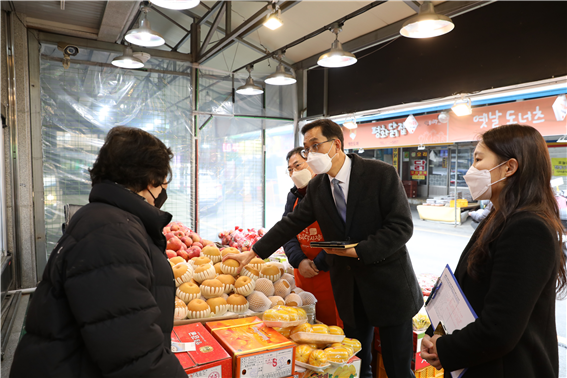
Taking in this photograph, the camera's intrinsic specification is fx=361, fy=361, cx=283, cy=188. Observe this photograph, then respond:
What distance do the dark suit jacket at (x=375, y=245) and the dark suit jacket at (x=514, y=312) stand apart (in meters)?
0.63

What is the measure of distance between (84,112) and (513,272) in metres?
5.19

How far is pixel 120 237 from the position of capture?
95 cm

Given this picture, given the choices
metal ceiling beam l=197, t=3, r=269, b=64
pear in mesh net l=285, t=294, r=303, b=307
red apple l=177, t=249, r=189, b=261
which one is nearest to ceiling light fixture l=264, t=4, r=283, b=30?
metal ceiling beam l=197, t=3, r=269, b=64

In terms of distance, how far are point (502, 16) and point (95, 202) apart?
4.14 m

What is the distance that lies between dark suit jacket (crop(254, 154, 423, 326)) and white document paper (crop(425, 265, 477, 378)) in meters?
0.47

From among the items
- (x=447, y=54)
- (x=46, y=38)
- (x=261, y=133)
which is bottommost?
(x=261, y=133)

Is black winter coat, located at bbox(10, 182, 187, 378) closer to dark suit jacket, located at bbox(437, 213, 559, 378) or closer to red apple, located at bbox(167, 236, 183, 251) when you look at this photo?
dark suit jacket, located at bbox(437, 213, 559, 378)

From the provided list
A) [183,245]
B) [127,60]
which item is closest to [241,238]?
[183,245]

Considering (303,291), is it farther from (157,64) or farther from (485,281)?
(157,64)

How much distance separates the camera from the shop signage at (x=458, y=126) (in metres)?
3.55

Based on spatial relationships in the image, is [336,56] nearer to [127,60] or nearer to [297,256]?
[297,256]

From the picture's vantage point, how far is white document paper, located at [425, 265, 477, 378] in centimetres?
115

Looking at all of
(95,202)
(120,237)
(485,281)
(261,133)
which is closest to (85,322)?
(120,237)

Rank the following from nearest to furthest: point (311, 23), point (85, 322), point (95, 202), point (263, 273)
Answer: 1. point (85, 322)
2. point (95, 202)
3. point (263, 273)
4. point (311, 23)
